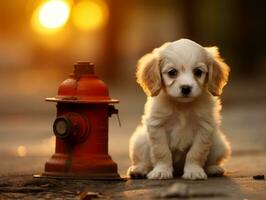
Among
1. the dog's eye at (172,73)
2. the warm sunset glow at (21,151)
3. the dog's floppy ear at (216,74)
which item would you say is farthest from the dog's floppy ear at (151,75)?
the warm sunset glow at (21,151)

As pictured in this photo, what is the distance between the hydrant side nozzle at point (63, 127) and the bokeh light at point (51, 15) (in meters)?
43.6

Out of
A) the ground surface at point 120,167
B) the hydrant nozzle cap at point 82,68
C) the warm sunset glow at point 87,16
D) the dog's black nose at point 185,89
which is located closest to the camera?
the ground surface at point 120,167

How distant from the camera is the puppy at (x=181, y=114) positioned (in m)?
8.67

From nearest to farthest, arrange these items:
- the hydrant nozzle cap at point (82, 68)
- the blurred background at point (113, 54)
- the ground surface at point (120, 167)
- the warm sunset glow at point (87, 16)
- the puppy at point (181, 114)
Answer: the ground surface at point (120, 167) → the puppy at point (181, 114) → the hydrant nozzle cap at point (82, 68) → the blurred background at point (113, 54) → the warm sunset glow at point (87, 16)

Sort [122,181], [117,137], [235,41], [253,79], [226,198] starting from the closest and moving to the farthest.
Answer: [226,198]
[122,181]
[117,137]
[253,79]
[235,41]

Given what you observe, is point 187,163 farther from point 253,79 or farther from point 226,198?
point 253,79

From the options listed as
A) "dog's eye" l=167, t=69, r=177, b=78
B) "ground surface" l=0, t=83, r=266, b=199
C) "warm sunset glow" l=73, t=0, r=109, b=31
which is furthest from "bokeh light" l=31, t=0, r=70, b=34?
"dog's eye" l=167, t=69, r=177, b=78

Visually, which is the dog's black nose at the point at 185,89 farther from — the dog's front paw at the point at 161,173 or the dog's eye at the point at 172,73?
the dog's front paw at the point at 161,173

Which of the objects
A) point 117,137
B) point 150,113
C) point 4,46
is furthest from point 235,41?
point 4,46

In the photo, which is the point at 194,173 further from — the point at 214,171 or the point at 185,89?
the point at 185,89

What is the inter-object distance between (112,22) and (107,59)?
1.60 m

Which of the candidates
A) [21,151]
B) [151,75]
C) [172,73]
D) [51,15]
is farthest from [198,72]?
[51,15]

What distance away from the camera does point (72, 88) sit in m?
8.91

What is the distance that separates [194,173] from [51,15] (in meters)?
53.5
